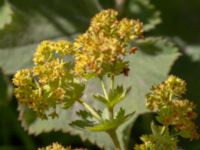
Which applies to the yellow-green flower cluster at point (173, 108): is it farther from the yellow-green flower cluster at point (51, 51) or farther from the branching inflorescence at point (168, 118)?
the yellow-green flower cluster at point (51, 51)

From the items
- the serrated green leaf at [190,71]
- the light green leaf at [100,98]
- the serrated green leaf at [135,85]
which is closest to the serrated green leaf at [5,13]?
the serrated green leaf at [135,85]

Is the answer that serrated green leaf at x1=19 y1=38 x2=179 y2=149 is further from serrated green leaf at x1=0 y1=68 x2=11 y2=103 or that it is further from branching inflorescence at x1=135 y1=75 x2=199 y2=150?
branching inflorescence at x1=135 y1=75 x2=199 y2=150

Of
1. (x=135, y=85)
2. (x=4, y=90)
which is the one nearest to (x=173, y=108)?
(x=135, y=85)

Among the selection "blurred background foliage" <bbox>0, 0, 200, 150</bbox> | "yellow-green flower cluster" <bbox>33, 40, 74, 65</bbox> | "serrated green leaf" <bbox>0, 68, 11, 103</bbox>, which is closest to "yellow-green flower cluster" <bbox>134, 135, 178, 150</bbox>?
"yellow-green flower cluster" <bbox>33, 40, 74, 65</bbox>

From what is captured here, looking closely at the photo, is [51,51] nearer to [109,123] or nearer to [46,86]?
[46,86]

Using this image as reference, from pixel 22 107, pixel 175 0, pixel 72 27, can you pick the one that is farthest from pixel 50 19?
pixel 175 0

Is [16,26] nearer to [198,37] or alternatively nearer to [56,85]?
[198,37]
